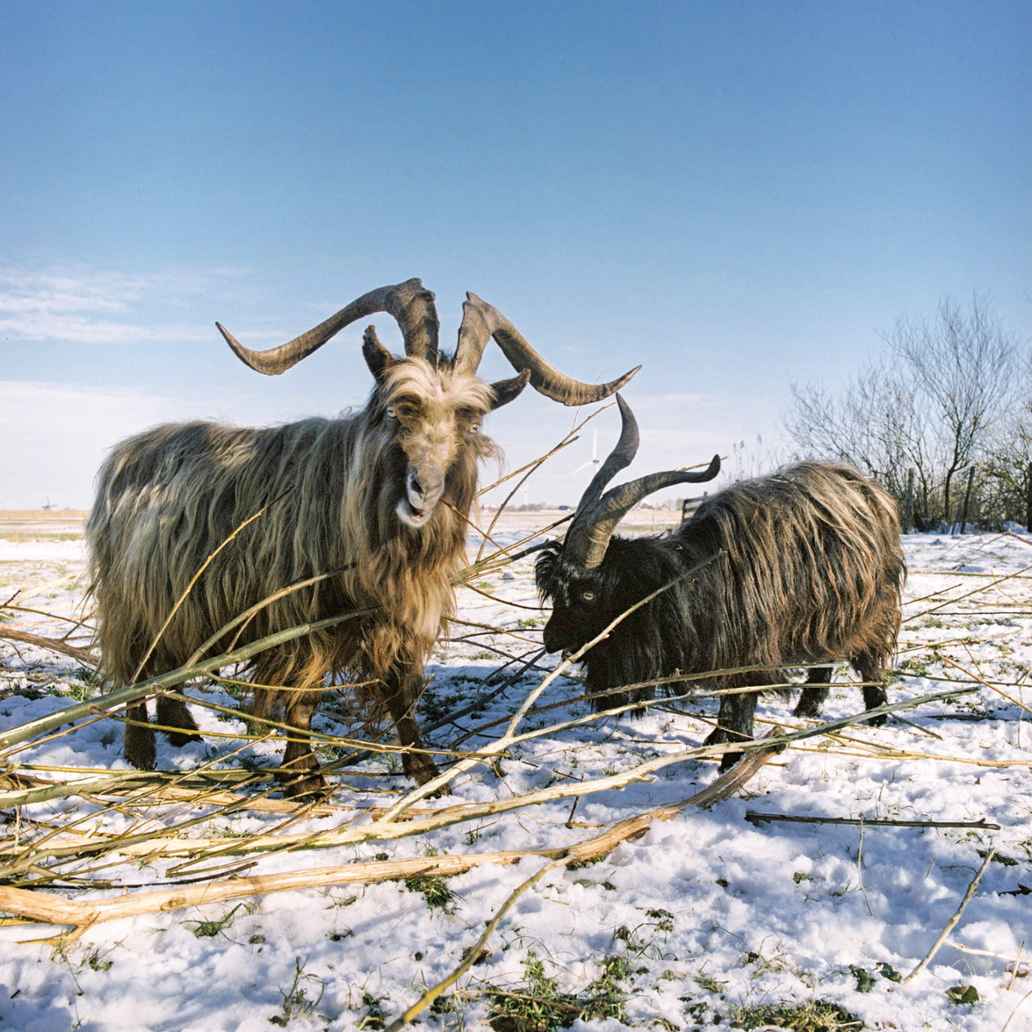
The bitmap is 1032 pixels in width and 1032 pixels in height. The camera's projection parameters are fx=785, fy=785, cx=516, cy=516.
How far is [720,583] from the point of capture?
4219 millimetres

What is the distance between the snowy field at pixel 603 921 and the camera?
209cm

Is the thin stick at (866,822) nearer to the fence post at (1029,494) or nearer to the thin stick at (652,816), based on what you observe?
the thin stick at (652,816)

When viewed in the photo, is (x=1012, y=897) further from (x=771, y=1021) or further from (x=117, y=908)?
(x=117, y=908)

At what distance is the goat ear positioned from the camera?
334 centimetres

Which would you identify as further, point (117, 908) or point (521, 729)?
point (521, 729)

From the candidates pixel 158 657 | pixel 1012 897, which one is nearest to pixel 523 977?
pixel 1012 897

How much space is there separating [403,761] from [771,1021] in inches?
85.1

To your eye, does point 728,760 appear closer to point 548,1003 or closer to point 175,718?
point 548,1003

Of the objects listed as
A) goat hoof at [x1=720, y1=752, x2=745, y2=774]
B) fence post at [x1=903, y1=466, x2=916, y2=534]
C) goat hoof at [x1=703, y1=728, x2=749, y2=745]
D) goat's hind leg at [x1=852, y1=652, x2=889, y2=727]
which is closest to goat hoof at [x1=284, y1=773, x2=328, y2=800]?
goat hoof at [x1=720, y1=752, x2=745, y2=774]

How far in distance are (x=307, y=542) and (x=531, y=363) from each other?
1.51m

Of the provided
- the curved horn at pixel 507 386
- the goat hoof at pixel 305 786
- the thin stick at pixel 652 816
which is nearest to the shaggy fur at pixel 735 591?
the thin stick at pixel 652 816

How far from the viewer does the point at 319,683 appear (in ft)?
12.1

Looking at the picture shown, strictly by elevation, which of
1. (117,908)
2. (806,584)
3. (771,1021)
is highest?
(806,584)

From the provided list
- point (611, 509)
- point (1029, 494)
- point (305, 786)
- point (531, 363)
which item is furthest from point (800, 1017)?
point (1029, 494)
